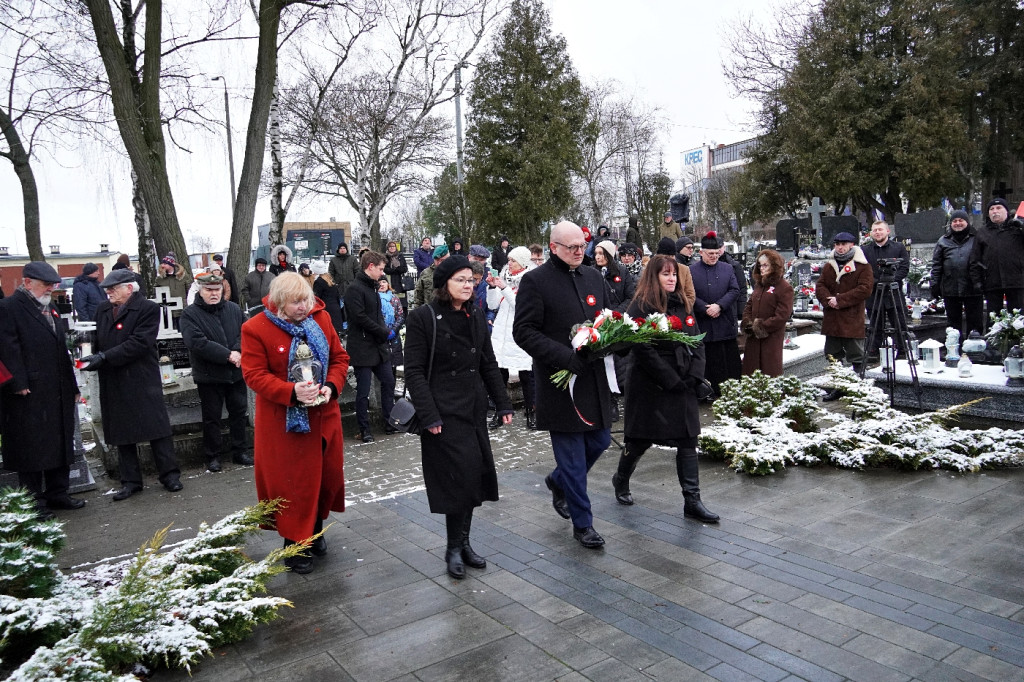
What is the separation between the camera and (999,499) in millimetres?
5621

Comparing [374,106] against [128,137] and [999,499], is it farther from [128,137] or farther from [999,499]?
[999,499]

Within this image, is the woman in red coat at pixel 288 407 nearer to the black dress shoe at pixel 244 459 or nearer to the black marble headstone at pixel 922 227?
the black dress shoe at pixel 244 459

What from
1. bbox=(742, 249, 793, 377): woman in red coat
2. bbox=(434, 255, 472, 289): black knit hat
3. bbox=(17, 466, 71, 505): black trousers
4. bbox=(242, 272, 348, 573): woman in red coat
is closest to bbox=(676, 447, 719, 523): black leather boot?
bbox=(434, 255, 472, 289): black knit hat

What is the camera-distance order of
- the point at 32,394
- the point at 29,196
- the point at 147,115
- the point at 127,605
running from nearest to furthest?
the point at 127,605 → the point at 32,394 → the point at 147,115 → the point at 29,196

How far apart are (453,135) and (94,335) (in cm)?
2439

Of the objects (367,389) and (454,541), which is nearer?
(454,541)

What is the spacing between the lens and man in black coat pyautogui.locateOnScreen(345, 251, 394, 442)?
28.5 ft

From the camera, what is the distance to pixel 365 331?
28.8ft

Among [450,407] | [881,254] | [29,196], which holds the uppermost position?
[29,196]

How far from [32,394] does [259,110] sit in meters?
7.57

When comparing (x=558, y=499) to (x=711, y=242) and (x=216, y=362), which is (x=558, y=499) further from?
(x=711, y=242)

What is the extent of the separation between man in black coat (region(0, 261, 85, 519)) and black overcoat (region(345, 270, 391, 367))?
9.38ft

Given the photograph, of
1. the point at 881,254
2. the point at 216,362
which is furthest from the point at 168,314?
the point at 881,254

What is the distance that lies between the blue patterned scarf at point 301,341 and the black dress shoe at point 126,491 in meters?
3.13
